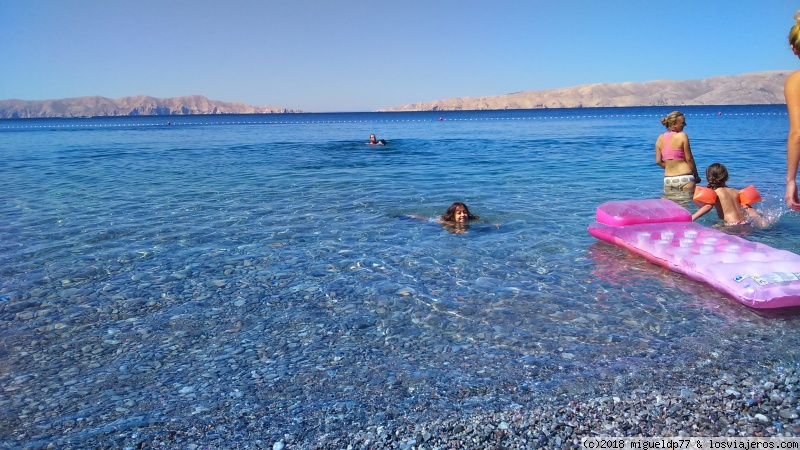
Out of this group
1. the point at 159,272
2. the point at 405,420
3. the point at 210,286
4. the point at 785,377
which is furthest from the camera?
the point at 159,272

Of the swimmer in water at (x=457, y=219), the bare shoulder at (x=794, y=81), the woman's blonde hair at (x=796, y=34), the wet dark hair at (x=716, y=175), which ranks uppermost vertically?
the woman's blonde hair at (x=796, y=34)

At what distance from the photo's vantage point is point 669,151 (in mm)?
9547

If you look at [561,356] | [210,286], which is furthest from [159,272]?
[561,356]

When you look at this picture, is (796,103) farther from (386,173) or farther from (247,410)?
(386,173)

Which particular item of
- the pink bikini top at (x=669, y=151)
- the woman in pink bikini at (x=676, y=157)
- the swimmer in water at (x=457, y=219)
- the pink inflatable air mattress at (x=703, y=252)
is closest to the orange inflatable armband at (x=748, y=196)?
the woman in pink bikini at (x=676, y=157)

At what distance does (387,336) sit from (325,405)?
1.19 m

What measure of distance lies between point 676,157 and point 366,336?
754cm

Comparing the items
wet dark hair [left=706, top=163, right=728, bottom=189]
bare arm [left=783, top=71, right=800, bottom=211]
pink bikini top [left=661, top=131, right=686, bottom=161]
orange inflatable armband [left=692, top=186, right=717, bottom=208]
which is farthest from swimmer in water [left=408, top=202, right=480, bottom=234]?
bare arm [left=783, top=71, right=800, bottom=211]

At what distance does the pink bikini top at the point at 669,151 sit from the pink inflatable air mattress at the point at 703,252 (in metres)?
2.42

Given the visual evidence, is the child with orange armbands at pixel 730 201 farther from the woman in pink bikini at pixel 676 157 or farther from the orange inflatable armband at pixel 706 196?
the woman in pink bikini at pixel 676 157

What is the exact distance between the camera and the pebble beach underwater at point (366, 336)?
3.37 meters

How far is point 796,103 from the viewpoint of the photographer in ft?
12.6

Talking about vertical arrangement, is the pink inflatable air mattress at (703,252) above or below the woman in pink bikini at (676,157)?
below

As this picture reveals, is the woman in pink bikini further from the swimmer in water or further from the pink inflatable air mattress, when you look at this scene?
the swimmer in water
